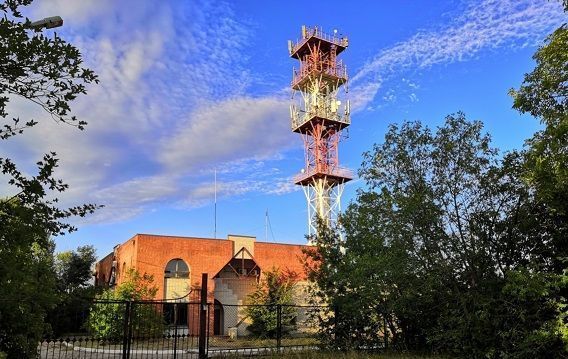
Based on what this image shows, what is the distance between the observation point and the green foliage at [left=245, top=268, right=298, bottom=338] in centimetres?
2762

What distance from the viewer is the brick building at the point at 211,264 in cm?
3222

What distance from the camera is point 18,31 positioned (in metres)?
4.95

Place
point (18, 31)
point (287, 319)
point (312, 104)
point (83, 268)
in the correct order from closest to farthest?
point (18, 31), point (287, 319), point (312, 104), point (83, 268)

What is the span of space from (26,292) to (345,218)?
13.8m

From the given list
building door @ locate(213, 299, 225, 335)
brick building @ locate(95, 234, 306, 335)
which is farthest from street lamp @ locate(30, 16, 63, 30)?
building door @ locate(213, 299, 225, 335)

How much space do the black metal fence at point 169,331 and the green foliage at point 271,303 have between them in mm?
56

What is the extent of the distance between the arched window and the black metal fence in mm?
2339

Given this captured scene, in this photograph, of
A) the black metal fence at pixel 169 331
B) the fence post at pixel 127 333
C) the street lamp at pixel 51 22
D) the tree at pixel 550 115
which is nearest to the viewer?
the street lamp at pixel 51 22

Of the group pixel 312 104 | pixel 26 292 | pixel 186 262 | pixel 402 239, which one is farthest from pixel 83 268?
pixel 26 292

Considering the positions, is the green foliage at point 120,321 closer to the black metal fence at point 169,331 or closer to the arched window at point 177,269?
the black metal fence at point 169,331

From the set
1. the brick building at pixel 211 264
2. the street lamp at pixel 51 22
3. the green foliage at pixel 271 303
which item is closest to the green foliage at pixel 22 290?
the street lamp at pixel 51 22

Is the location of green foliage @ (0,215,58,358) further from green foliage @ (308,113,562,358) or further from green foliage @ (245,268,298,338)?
green foliage @ (245,268,298,338)

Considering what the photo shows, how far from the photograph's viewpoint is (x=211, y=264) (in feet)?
111

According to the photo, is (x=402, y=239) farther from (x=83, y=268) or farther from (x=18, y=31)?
(x=83, y=268)
